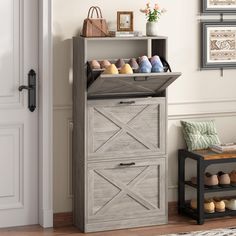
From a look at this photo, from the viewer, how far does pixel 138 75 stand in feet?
15.2

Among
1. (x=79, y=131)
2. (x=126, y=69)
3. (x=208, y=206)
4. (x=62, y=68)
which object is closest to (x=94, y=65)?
(x=126, y=69)

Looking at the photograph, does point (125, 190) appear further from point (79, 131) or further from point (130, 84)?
point (130, 84)

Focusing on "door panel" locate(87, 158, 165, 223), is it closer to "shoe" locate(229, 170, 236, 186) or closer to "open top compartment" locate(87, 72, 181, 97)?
"open top compartment" locate(87, 72, 181, 97)

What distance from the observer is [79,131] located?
15.9ft

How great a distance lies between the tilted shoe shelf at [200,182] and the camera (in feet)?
16.5

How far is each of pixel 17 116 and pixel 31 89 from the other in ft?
0.70

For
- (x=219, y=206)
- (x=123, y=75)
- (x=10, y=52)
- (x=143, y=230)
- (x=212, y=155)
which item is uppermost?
(x=10, y=52)

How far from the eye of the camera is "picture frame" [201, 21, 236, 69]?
17.3ft

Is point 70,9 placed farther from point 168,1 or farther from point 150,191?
point 150,191

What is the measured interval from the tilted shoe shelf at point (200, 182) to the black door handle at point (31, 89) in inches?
46.8

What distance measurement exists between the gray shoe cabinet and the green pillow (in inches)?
12.2

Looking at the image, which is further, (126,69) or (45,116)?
(45,116)

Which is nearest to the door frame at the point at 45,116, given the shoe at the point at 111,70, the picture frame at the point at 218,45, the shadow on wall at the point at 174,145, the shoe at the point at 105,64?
the shoe at the point at 105,64

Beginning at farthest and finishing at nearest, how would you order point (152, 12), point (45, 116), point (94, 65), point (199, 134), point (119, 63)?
point (199, 134)
point (152, 12)
point (45, 116)
point (119, 63)
point (94, 65)
